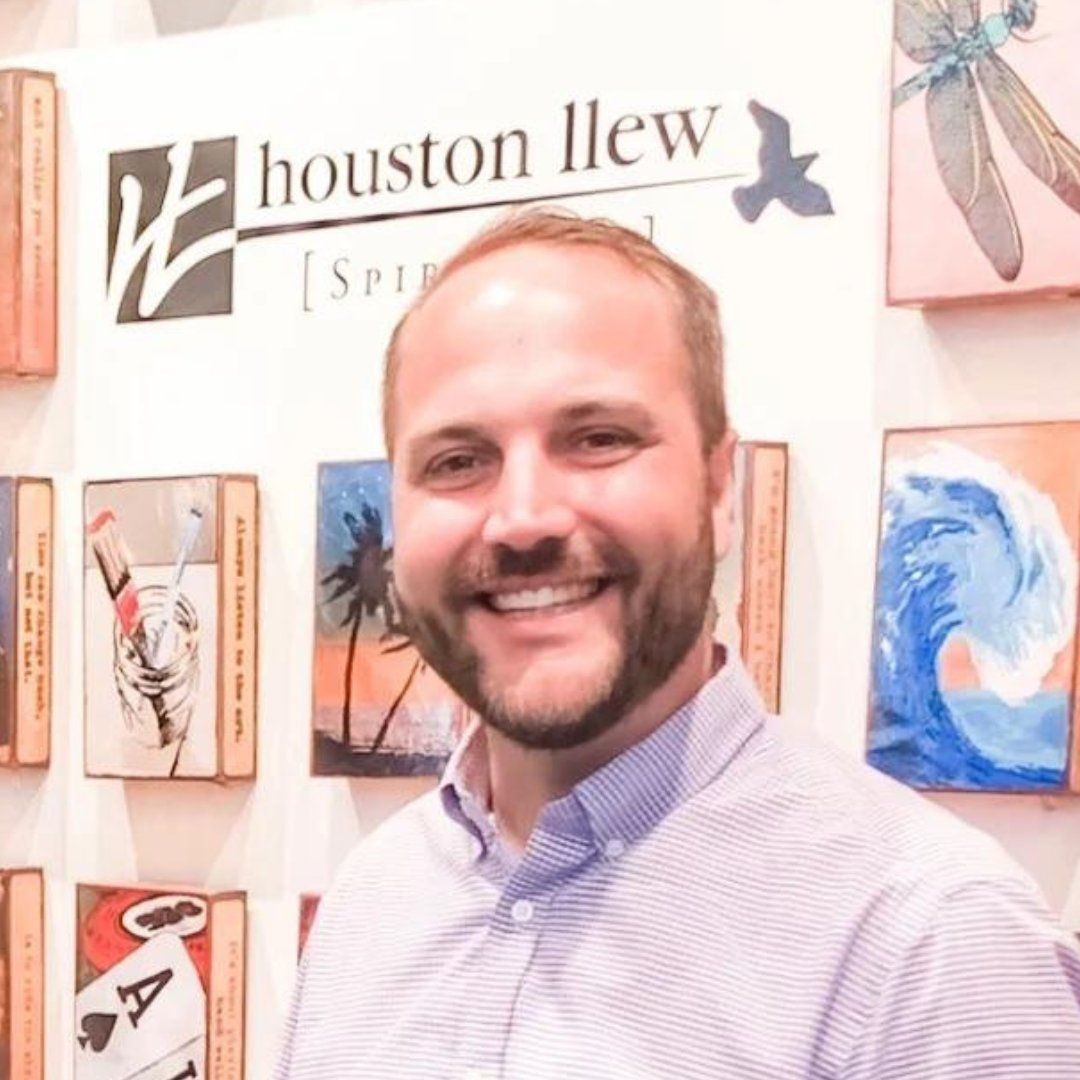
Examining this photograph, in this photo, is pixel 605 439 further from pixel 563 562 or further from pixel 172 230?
pixel 172 230

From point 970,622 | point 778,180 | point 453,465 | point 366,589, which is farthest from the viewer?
point 366,589

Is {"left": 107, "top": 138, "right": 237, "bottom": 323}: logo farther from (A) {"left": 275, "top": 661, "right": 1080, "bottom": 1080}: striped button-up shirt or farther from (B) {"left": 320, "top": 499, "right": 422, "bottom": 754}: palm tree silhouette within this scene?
(A) {"left": 275, "top": 661, "right": 1080, "bottom": 1080}: striped button-up shirt

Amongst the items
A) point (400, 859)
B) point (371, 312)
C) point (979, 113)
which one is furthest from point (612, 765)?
point (371, 312)

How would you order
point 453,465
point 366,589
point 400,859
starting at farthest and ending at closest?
point 366,589, point 400,859, point 453,465

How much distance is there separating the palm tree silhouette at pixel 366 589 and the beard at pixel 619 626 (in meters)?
0.64

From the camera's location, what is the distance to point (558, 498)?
117 centimetres

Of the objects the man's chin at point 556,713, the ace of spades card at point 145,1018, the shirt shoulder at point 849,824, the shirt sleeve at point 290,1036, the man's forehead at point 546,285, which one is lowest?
the ace of spades card at point 145,1018

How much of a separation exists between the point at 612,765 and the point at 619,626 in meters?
0.09

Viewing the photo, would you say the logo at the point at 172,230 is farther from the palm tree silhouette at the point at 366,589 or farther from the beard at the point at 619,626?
the beard at the point at 619,626

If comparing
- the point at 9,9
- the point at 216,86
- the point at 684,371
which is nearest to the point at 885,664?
the point at 684,371

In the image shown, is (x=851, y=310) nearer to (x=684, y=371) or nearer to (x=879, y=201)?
(x=879, y=201)

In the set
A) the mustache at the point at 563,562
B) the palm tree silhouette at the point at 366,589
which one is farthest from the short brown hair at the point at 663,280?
the palm tree silhouette at the point at 366,589

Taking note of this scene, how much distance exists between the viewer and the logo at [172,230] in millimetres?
1983

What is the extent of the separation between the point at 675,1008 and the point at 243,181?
1.12 meters
